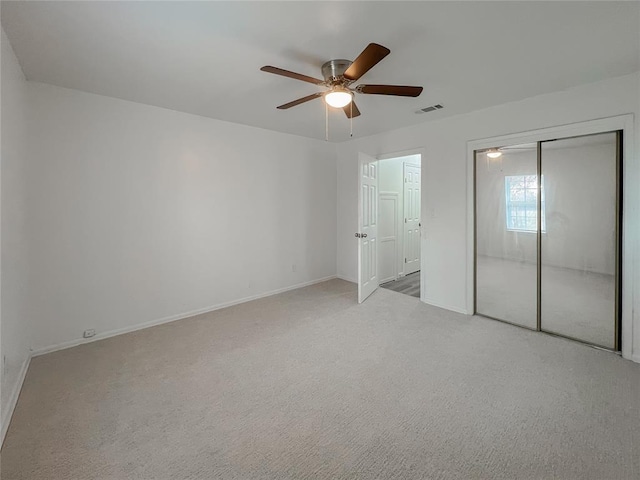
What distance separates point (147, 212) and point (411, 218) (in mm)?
4710

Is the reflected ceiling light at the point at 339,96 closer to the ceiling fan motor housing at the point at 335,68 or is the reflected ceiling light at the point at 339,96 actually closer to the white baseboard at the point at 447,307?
the ceiling fan motor housing at the point at 335,68

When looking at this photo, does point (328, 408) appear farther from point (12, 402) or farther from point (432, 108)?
point (432, 108)

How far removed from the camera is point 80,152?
306 cm

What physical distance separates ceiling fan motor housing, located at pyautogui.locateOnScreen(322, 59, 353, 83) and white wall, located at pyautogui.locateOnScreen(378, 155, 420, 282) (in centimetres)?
288

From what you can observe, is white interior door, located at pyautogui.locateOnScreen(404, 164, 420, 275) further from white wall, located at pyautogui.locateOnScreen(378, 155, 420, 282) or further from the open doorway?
white wall, located at pyautogui.locateOnScreen(378, 155, 420, 282)

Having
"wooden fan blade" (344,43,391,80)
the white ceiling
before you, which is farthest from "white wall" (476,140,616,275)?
"wooden fan blade" (344,43,391,80)

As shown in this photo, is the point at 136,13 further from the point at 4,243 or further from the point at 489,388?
the point at 489,388

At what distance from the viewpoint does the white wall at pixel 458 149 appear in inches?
108

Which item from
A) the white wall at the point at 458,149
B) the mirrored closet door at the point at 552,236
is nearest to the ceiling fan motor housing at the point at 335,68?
the white wall at the point at 458,149

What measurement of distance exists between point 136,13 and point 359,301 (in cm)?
381

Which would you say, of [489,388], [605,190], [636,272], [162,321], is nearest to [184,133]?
[162,321]

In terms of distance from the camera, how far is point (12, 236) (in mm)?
2309

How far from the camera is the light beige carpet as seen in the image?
1.66 m

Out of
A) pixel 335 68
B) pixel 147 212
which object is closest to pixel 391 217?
pixel 335 68
